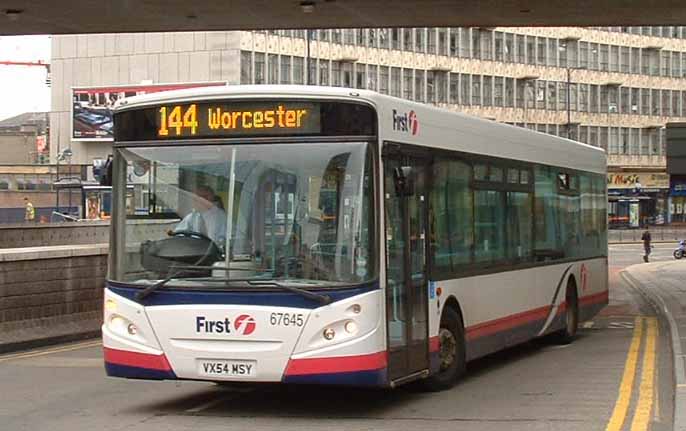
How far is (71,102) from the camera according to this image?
84812mm

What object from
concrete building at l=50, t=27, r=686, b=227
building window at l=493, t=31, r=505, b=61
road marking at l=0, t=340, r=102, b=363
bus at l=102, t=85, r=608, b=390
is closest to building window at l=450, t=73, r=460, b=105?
concrete building at l=50, t=27, r=686, b=227

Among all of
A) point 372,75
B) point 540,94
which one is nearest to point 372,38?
point 372,75

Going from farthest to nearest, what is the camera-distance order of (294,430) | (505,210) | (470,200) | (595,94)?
(595,94) < (505,210) < (470,200) < (294,430)

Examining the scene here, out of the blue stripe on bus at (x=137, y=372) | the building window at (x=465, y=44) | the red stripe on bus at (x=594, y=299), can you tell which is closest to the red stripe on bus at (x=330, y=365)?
the blue stripe on bus at (x=137, y=372)

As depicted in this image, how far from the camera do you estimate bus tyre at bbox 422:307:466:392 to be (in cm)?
1149

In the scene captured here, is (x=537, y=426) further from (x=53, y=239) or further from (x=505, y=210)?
(x=53, y=239)

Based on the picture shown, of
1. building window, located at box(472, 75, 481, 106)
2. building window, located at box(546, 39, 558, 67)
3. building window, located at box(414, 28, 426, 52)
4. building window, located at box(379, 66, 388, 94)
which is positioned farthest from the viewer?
building window, located at box(546, 39, 558, 67)

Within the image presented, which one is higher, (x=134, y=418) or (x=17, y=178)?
(x=17, y=178)

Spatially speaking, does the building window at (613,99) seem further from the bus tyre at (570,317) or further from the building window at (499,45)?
the bus tyre at (570,317)

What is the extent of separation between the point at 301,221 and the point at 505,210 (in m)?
4.54

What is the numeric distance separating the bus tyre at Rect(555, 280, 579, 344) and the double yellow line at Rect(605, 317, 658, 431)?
855 millimetres

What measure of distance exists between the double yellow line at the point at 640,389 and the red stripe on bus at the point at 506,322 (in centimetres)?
123

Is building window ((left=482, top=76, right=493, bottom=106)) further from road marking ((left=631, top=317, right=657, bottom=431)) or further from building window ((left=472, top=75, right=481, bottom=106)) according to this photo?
road marking ((left=631, top=317, right=657, bottom=431))

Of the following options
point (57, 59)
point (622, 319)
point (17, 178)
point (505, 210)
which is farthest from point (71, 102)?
point (505, 210)
